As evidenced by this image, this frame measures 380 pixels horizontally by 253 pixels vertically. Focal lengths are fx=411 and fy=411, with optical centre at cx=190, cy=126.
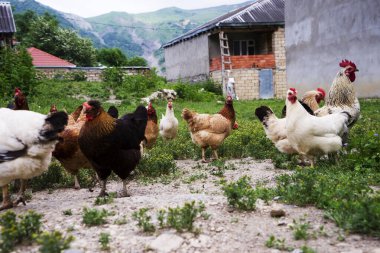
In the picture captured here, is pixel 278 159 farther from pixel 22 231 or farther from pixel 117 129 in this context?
pixel 22 231

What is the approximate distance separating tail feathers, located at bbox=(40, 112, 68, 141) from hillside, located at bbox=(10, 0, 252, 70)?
92477 mm

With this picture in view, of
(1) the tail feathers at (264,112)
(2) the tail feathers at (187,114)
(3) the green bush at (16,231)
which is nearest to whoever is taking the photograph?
(3) the green bush at (16,231)

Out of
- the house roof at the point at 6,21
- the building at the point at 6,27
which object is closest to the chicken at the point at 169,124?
the building at the point at 6,27

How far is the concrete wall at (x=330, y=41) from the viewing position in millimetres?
18500

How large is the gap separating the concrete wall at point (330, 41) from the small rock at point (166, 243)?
56.1 ft

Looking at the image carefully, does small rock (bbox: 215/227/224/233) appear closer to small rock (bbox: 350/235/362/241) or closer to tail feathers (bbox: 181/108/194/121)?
small rock (bbox: 350/235/362/241)

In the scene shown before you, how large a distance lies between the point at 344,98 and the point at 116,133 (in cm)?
464

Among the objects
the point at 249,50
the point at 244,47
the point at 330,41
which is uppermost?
the point at 244,47

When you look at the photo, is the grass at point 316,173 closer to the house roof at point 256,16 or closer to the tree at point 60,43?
the house roof at point 256,16

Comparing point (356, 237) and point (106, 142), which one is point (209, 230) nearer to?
point (356, 237)

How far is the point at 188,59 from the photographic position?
1433 inches

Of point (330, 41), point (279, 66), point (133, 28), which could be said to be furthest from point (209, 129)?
point (133, 28)

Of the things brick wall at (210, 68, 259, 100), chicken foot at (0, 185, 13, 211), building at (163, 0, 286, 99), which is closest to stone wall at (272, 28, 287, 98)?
building at (163, 0, 286, 99)

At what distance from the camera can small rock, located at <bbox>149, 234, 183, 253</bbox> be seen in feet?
12.0
